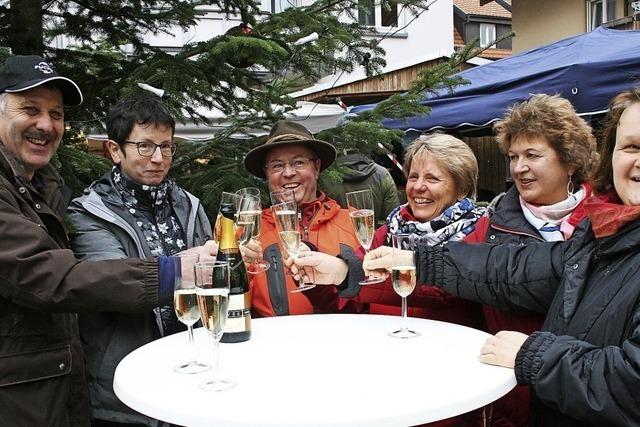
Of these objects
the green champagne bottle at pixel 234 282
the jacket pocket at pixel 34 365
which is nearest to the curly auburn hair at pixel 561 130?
the green champagne bottle at pixel 234 282

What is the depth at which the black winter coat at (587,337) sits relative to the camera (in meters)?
1.56

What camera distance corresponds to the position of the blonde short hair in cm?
286

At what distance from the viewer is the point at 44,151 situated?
7.97ft

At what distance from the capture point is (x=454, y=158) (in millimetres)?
2863

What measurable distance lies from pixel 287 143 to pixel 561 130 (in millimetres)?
1308

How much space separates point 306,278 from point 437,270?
0.55 m

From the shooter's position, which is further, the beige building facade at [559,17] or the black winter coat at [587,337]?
the beige building facade at [559,17]

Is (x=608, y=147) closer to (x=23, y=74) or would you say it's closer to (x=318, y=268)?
(x=318, y=268)

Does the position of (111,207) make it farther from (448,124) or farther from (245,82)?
(448,124)

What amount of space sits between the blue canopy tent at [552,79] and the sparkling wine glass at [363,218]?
2.33m

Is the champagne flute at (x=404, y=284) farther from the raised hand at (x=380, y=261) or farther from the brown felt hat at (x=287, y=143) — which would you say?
the brown felt hat at (x=287, y=143)

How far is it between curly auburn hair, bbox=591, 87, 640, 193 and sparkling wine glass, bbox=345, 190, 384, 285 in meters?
0.87

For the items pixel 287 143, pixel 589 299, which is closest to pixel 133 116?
pixel 287 143

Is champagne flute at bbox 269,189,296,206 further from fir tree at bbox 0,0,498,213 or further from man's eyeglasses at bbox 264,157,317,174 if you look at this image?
fir tree at bbox 0,0,498,213
